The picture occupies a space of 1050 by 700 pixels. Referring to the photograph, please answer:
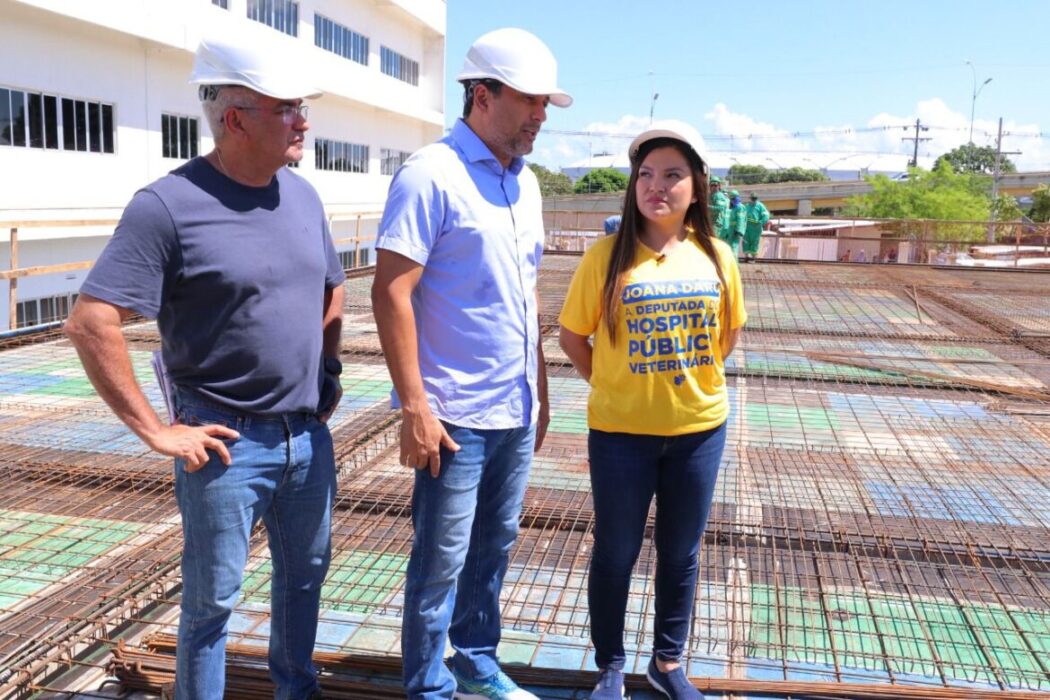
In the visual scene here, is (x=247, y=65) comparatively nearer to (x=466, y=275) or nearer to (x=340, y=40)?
(x=466, y=275)

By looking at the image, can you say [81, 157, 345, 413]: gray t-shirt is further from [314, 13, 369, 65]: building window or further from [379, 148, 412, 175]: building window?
[379, 148, 412, 175]: building window

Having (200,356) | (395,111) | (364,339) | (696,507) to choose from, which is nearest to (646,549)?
Answer: (696,507)

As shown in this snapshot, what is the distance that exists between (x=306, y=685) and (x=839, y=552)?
222 centimetres

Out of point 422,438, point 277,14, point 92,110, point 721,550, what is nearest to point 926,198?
point 277,14

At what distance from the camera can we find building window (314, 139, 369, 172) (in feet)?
83.1

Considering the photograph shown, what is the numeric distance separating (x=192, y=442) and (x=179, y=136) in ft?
64.1

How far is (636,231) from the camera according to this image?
2395 millimetres

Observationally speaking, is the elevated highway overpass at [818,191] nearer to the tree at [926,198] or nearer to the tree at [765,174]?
the tree at [926,198]

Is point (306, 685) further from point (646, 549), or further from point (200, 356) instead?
point (646, 549)

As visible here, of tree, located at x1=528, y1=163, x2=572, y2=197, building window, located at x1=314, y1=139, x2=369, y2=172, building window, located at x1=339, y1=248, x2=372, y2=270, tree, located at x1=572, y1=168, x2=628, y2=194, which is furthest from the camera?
tree, located at x1=528, y1=163, x2=572, y2=197

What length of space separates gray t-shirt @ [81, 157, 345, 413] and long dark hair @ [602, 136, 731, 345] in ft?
2.41

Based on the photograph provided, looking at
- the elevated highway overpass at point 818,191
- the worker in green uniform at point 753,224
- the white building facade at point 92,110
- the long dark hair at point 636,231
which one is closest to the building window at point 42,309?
the white building facade at point 92,110

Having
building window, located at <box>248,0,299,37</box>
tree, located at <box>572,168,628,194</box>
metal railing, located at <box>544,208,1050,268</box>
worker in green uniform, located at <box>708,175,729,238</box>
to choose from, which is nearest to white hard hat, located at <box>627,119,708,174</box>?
worker in green uniform, located at <box>708,175,729,238</box>

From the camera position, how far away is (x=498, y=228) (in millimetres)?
2219
